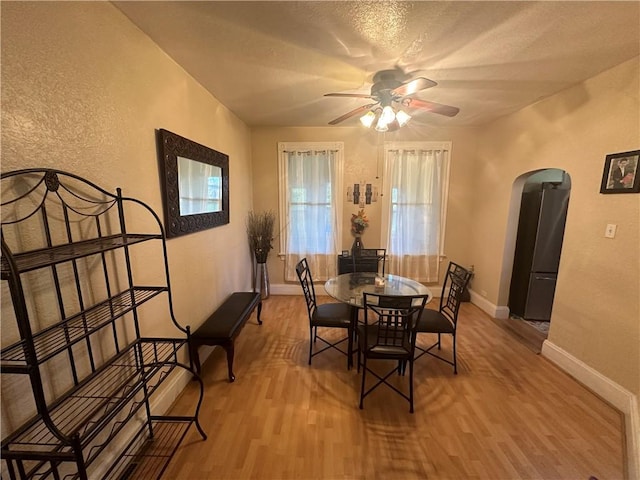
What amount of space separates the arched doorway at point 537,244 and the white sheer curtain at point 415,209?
0.98 m

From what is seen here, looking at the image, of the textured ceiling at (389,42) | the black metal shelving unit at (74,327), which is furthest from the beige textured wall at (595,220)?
the black metal shelving unit at (74,327)

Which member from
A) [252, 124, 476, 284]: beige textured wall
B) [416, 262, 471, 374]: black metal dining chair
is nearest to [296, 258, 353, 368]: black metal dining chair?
[416, 262, 471, 374]: black metal dining chair

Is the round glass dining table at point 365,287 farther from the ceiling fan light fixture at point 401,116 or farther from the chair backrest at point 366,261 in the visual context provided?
the ceiling fan light fixture at point 401,116

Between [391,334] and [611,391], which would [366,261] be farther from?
[611,391]

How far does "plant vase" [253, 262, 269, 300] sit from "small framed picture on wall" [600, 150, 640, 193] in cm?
376

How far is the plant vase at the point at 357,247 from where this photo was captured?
154 inches

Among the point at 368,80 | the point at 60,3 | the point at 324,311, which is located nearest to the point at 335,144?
the point at 368,80

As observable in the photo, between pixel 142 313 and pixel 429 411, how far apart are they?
2.17 meters

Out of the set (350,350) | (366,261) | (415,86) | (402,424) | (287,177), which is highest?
(415,86)

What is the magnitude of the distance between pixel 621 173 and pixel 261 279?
394 cm

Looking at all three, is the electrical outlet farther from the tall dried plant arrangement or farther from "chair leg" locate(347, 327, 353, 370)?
the tall dried plant arrangement

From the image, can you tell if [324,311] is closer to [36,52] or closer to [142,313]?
[142,313]

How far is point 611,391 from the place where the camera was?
2.06 m

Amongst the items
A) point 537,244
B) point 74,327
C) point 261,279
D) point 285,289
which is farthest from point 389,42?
point 285,289
